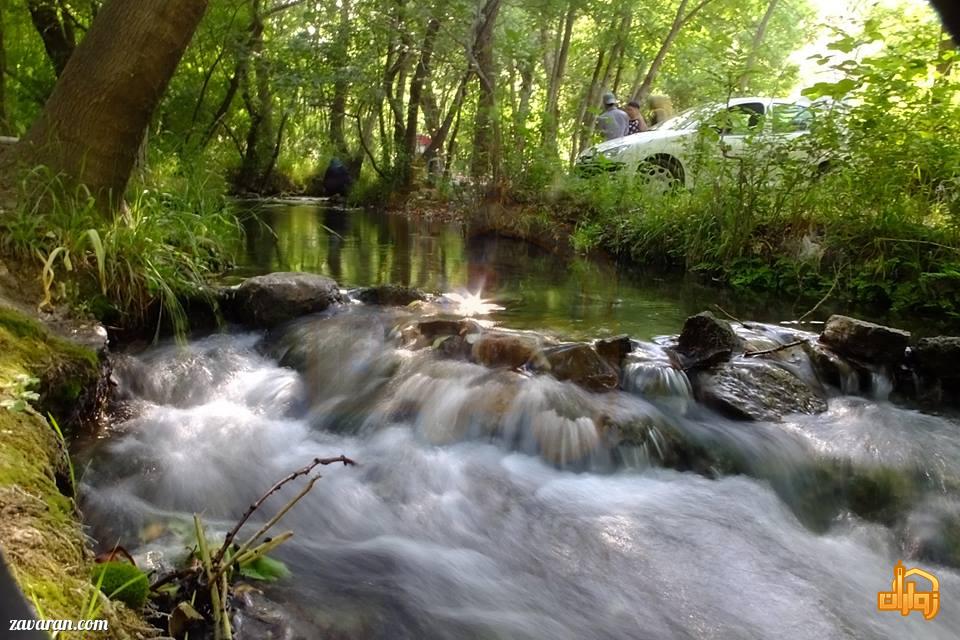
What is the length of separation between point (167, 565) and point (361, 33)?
11.5 meters

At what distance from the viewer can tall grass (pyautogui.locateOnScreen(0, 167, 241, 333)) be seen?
354 centimetres

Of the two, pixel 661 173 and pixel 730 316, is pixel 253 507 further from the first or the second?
pixel 661 173

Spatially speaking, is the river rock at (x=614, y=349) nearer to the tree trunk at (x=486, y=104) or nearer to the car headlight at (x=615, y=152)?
the car headlight at (x=615, y=152)

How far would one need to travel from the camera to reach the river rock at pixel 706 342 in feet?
13.9

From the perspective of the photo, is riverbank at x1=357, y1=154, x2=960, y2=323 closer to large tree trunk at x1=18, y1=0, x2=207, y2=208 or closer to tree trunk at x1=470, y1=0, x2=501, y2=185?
tree trunk at x1=470, y1=0, x2=501, y2=185

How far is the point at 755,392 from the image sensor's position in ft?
13.0

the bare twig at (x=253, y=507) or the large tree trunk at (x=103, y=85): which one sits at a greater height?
the large tree trunk at (x=103, y=85)

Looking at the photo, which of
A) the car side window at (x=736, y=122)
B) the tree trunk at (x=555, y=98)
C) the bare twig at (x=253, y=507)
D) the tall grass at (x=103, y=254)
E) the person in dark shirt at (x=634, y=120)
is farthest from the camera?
the person in dark shirt at (x=634, y=120)

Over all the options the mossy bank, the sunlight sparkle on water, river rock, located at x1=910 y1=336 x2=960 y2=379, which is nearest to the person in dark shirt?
the sunlight sparkle on water

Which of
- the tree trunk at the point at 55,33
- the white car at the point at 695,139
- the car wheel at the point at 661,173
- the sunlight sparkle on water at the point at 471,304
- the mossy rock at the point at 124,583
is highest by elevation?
the tree trunk at the point at 55,33

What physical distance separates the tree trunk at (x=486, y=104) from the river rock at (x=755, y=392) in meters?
6.49

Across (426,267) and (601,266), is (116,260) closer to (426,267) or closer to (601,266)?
(426,267)

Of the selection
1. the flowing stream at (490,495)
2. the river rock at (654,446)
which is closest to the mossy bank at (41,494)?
the flowing stream at (490,495)

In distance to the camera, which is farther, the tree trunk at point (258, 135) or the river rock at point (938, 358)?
the tree trunk at point (258, 135)
